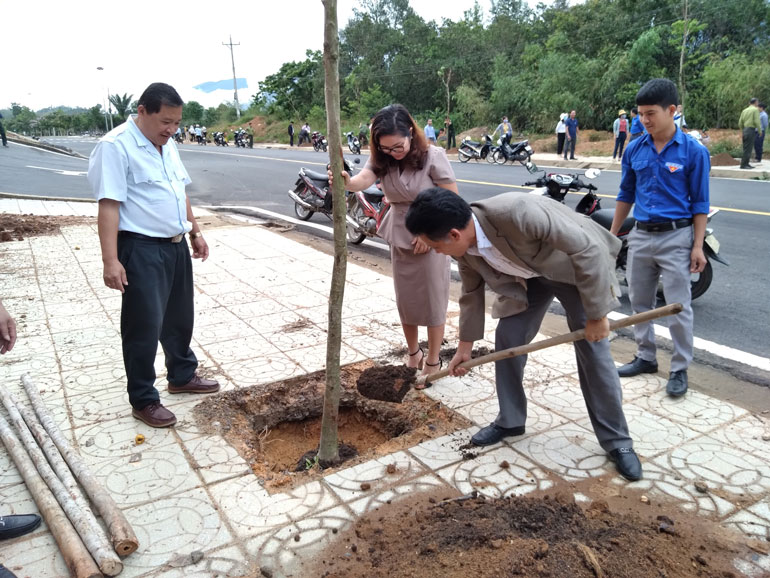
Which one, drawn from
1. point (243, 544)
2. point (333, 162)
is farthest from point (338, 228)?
point (243, 544)

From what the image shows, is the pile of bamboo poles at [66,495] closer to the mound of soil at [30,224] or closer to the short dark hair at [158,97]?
the short dark hair at [158,97]

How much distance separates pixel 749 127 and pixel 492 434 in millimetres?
14747

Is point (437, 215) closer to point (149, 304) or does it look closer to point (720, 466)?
point (149, 304)

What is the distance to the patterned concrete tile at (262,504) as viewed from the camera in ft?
8.04

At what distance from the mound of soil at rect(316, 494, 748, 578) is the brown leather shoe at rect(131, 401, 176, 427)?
132cm

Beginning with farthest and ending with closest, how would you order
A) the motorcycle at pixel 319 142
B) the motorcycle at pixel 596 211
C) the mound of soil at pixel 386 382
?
the motorcycle at pixel 319 142, the motorcycle at pixel 596 211, the mound of soil at pixel 386 382

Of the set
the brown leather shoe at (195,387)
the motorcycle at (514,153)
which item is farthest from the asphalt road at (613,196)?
the brown leather shoe at (195,387)

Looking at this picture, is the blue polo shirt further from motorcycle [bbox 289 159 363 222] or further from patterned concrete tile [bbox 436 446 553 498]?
motorcycle [bbox 289 159 363 222]

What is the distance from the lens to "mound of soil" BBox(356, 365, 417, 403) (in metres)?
3.55

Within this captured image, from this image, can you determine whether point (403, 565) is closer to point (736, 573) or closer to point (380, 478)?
point (380, 478)

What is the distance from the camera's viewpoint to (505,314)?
9.52ft

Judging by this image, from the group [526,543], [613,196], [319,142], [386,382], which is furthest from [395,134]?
[319,142]

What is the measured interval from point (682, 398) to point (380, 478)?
6.20 feet

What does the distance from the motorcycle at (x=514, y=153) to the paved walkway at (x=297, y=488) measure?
15270 mm
